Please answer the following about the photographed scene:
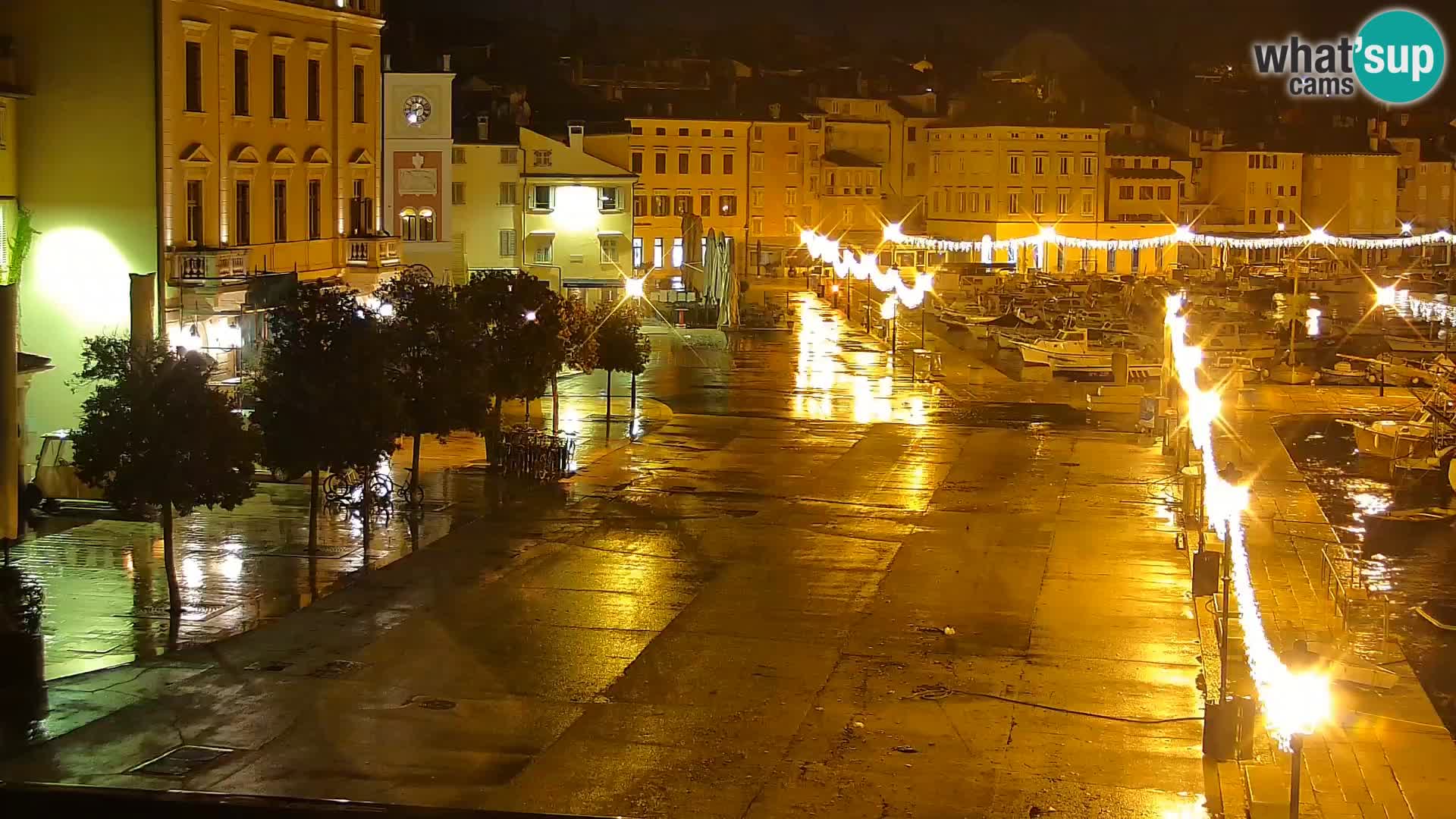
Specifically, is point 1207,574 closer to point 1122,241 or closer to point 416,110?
point 416,110

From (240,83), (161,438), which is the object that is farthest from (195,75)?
(161,438)

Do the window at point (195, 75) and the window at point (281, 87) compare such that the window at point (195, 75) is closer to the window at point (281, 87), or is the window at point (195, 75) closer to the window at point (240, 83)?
the window at point (240, 83)

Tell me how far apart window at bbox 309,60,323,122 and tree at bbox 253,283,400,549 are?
15.0 m

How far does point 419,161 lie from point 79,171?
91.9 feet

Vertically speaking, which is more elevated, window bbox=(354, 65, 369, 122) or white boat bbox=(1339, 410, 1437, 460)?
window bbox=(354, 65, 369, 122)

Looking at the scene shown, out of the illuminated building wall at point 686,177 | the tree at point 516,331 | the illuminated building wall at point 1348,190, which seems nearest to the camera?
the tree at point 516,331

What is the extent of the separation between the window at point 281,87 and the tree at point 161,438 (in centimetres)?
1731

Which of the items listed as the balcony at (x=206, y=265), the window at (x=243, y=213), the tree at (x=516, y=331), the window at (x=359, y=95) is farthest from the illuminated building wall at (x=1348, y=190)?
the balcony at (x=206, y=265)

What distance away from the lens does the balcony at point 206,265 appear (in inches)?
1357

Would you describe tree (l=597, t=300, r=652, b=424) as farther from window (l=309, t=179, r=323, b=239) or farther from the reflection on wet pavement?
the reflection on wet pavement

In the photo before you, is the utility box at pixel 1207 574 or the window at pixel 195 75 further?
the window at pixel 195 75

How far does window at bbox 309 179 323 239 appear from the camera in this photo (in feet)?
132

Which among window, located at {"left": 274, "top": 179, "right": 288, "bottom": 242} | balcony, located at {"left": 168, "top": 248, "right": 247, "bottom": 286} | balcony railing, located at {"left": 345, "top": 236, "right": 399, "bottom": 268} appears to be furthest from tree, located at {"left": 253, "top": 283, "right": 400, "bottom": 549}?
balcony railing, located at {"left": 345, "top": 236, "right": 399, "bottom": 268}

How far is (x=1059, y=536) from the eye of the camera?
2842 centimetres
